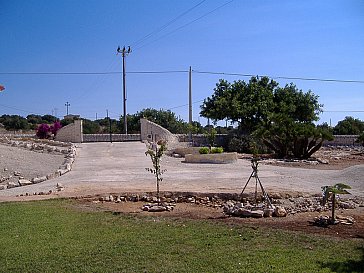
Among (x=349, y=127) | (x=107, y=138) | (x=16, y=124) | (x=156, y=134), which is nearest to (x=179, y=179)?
(x=156, y=134)

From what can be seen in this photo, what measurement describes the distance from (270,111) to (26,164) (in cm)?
2045

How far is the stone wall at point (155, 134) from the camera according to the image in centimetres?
3119

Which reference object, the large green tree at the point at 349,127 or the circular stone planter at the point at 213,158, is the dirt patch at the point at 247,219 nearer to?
the circular stone planter at the point at 213,158

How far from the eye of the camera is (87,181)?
14.5m

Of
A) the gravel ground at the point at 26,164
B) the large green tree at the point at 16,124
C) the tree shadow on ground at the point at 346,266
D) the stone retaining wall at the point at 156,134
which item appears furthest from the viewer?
the large green tree at the point at 16,124

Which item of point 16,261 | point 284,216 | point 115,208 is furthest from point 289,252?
point 115,208

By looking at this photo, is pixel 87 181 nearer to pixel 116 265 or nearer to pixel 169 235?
pixel 169 235

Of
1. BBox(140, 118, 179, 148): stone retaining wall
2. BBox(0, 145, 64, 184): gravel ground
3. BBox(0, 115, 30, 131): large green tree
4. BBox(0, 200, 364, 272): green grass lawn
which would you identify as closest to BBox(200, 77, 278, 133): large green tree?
BBox(140, 118, 179, 148): stone retaining wall

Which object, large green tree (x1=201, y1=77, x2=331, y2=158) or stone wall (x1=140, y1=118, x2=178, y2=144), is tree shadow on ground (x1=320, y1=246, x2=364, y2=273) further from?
stone wall (x1=140, y1=118, x2=178, y2=144)

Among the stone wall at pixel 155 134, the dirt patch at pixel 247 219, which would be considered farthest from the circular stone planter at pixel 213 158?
the dirt patch at pixel 247 219

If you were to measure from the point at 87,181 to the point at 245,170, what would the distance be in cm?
680

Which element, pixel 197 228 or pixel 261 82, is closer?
pixel 197 228

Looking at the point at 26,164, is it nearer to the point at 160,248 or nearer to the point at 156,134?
the point at 160,248

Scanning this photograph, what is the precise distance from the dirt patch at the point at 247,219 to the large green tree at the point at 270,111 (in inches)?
566
